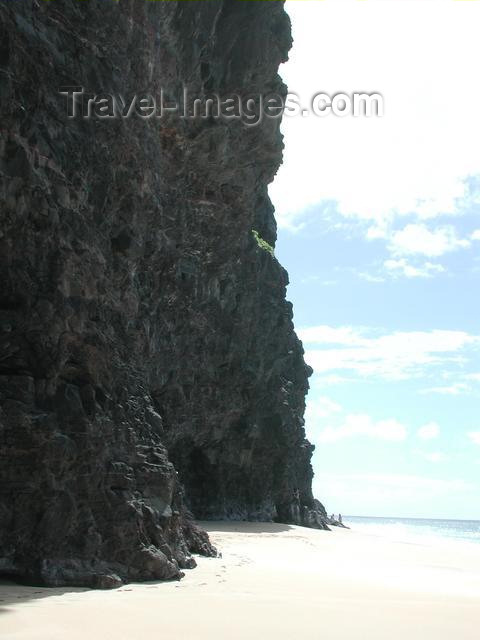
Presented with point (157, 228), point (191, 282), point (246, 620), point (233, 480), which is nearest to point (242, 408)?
point (233, 480)

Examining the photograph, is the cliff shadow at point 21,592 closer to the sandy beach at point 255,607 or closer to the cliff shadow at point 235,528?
the sandy beach at point 255,607

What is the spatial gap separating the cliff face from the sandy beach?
1.03 m

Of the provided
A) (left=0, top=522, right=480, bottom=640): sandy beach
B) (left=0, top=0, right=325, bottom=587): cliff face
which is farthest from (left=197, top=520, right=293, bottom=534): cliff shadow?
(left=0, top=522, right=480, bottom=640): sandy beach

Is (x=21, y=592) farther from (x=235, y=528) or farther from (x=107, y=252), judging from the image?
(x=235, y=528)

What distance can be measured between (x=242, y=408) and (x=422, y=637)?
102 feet

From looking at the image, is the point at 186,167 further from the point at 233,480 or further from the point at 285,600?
the point at 233,480

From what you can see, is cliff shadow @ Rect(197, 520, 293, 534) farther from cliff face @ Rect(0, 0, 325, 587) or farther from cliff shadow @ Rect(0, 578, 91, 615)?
cliff shadow @ Rect(0, 578, 91, 615)

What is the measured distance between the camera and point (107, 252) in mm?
15047

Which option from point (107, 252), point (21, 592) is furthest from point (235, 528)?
point (21, 592)

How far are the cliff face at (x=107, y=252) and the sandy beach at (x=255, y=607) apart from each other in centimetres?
103

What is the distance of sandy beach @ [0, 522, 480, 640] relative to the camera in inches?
291

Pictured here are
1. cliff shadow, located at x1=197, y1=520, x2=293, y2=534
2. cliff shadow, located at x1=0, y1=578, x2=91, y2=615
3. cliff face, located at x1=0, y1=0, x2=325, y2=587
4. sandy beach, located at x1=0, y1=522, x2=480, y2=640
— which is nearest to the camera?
sandy beach, located at x1=0, y1=522, x2=480, y2=640

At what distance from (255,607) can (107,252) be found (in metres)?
8.93

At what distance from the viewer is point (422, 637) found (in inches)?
312
